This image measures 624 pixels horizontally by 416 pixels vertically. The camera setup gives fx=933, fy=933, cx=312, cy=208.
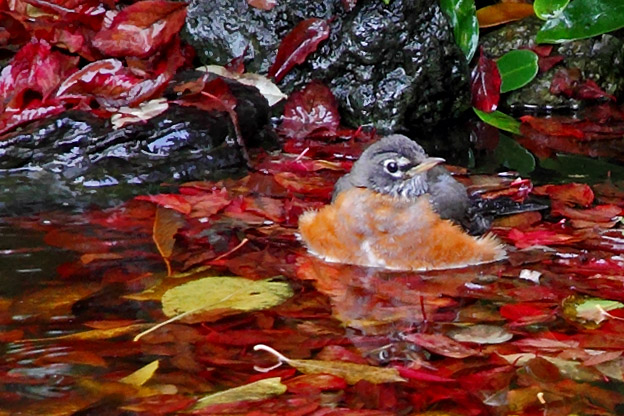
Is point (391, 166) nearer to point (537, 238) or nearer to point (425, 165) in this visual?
point (425, 165)

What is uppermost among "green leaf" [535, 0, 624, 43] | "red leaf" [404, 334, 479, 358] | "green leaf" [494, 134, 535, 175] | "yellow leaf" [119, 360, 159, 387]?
"green leaf" [535, 0, 624, 43]

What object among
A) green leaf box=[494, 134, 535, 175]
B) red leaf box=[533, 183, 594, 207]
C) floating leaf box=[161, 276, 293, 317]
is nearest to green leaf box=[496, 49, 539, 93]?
green leaf box=[494, 134, 535, 175]

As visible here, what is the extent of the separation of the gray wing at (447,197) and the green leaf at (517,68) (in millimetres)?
3192

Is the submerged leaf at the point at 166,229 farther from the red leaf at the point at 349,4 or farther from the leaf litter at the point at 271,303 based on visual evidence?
the red leaf at the point at 349,4

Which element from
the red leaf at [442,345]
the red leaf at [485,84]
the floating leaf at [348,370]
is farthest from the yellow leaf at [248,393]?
the red leaf at [485,84]

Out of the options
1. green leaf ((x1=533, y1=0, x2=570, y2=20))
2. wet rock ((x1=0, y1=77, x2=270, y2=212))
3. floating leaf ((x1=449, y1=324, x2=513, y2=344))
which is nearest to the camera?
floating leaf ((x1=449, y1=324, x2=513, y2=344))

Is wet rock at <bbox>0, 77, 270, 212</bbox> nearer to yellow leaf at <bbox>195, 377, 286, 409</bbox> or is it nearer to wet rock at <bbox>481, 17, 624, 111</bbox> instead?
yellow leaf at <bbox>195, 377, 286, 409</bbox>

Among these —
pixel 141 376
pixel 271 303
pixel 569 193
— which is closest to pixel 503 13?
pixel 569 193

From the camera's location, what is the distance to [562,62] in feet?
27.1

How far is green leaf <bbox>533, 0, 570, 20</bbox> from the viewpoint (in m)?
7.82

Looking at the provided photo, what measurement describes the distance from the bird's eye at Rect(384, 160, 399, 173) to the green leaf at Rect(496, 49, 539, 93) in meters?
3.50

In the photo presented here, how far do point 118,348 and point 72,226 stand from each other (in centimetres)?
157

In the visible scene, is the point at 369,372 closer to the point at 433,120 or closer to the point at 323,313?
the point at 323,313

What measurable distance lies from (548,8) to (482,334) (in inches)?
196
